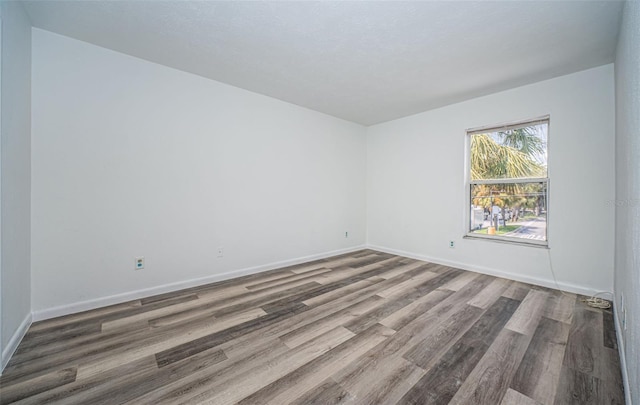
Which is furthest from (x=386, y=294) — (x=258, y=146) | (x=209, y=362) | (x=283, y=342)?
(x=258, y=146)

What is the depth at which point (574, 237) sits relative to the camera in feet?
9.69

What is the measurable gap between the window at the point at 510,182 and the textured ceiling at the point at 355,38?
702mm

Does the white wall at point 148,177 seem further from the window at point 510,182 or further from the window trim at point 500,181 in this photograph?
the window at point 510,182

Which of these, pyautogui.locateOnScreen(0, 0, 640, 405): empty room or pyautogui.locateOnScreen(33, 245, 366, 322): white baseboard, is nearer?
pyautogui.locateOnScreen(0, 0, 640, 405): empty room

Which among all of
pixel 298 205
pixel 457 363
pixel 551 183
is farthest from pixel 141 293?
pixel 551 183

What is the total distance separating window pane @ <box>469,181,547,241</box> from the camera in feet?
10.8

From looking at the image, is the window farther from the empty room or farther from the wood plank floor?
the wood plank floor

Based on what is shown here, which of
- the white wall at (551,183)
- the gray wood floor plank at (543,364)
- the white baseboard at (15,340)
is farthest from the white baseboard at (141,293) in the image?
the gray wood floor plank at (543,364)

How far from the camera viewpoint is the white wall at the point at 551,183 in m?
2.79

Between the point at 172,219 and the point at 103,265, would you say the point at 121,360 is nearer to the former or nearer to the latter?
the point at 103,265

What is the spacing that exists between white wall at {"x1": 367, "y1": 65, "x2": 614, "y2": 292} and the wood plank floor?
0.53 metres

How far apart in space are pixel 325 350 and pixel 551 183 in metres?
3.34

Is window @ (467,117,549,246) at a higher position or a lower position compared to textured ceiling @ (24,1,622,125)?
lower

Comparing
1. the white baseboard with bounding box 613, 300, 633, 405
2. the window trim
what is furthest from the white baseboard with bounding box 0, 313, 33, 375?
the window trim
